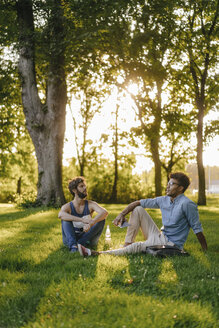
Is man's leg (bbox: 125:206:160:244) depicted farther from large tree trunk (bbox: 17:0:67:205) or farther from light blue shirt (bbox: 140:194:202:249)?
large tree trunk (bbox: 17:0:67:205)

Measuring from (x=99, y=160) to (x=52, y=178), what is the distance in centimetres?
1520

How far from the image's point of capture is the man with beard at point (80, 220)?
722 cm

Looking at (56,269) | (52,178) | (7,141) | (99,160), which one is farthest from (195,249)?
(99,160)

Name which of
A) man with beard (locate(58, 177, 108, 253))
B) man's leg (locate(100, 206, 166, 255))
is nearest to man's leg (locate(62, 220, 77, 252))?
man with beard (locate(58, 177, 108, 253))

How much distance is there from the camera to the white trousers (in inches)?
262

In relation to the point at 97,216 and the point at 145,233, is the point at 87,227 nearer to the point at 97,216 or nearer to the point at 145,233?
the point at 97,216

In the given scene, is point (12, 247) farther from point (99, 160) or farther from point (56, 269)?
point (99, 160)

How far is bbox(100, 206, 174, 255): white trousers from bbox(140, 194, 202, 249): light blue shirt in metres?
0.16

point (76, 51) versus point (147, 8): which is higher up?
point (147, 8)

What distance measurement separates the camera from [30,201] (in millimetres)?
17359

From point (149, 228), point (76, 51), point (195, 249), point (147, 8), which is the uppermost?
point (147, 8)

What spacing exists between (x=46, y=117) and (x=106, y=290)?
13.2 metres

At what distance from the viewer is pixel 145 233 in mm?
7074

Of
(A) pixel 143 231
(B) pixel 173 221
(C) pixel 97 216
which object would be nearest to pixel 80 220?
(C) pixel 97 216
